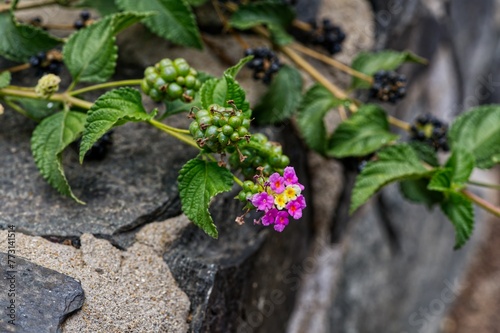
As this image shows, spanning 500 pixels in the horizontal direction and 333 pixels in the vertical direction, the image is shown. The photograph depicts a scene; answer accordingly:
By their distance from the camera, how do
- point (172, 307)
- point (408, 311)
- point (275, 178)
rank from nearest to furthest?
point (275, 178) → point (172, 307) → point (408, 311)

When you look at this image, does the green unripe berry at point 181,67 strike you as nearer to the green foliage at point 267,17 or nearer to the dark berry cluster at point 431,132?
the green foliage at point 267,17

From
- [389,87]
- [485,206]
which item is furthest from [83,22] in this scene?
[485,206]

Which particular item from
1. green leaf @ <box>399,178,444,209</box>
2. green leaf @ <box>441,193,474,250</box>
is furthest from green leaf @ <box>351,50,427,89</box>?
green leaf @ <box>441,193,474,250</box>

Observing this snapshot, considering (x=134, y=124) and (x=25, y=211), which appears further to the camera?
(x=134, y=124)

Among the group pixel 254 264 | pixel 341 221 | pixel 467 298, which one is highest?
pixel 254 264

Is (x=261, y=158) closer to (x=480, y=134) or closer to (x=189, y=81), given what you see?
(x=189, y=81)

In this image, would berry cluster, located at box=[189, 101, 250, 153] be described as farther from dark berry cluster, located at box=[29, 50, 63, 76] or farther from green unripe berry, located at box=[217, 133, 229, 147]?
dark berry cluster, located at box=[29, 50, 63, 76]

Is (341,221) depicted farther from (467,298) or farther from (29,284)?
(467,298)

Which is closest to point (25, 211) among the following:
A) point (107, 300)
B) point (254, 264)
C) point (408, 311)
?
point (107, 300)
